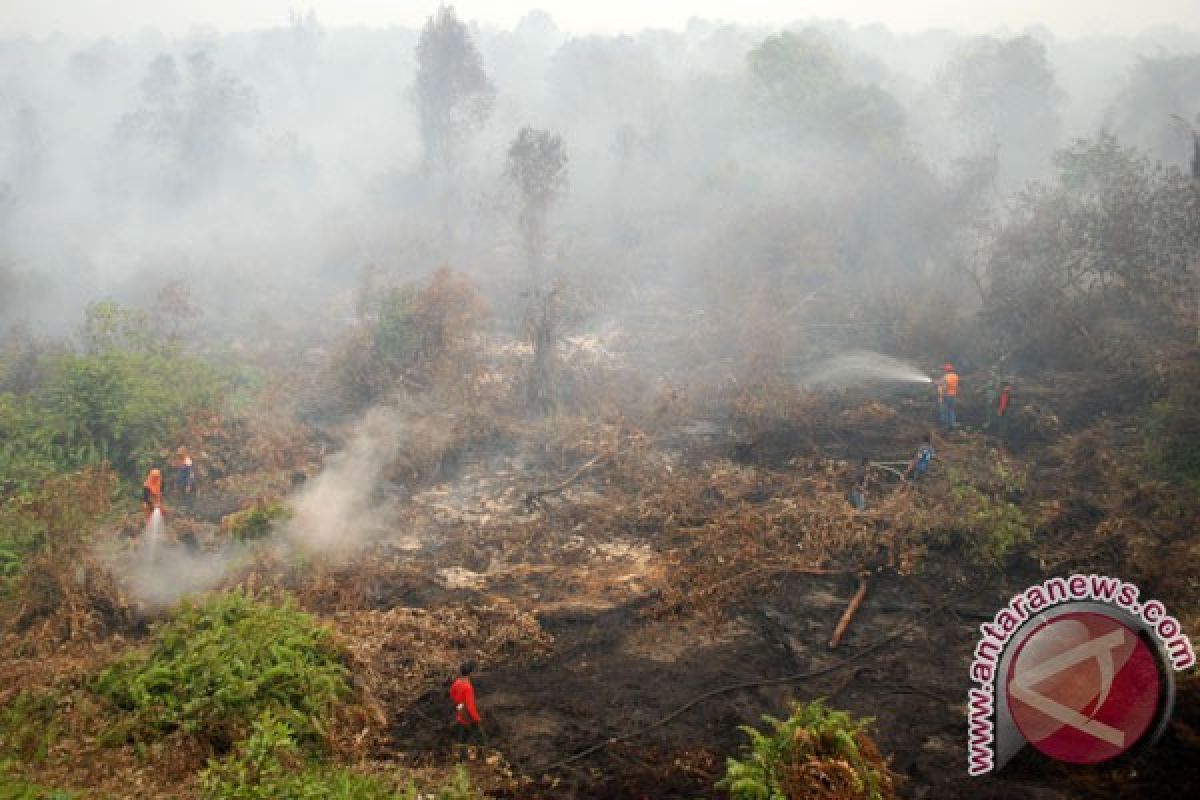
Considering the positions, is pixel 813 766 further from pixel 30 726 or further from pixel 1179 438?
pixel 1179 438

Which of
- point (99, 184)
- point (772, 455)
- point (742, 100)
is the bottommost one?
point (772, 455)

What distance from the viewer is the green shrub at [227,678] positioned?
20.8 ft

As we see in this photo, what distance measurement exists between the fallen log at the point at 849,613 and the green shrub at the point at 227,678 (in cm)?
506

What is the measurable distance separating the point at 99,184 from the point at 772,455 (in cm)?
3698

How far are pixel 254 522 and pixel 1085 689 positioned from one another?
363 inches

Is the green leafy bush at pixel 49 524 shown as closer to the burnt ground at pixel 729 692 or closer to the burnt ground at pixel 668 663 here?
the burnt ground at pixel 668 663

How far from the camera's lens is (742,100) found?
32.8 metres

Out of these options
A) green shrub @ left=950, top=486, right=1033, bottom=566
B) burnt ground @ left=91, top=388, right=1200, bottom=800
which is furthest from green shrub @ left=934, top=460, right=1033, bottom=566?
burnt ground @ left=91, top=388, right=1200, bottom=800

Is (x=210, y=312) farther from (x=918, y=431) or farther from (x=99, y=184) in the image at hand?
(x=918, y=431)

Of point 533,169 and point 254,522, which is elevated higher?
point 533,169

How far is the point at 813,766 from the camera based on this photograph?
536 cm

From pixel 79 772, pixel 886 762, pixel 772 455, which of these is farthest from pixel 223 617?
pixel 772 455

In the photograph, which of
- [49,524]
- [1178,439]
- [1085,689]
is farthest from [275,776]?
[1178,439]

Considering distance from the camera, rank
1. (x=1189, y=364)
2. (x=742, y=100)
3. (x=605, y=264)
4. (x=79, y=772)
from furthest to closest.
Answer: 1. (x=742, y=100)
2. (x=605, y=264)
3. (x=1189, y=364)
4. (x=79, y=772)
